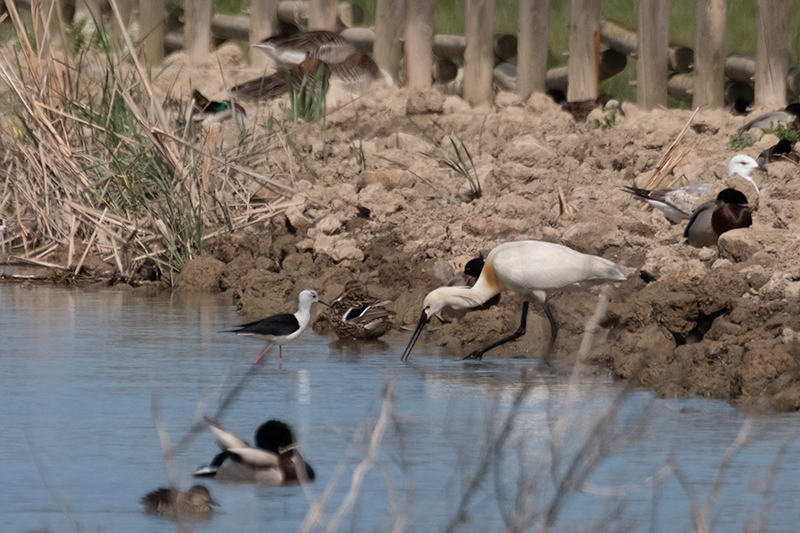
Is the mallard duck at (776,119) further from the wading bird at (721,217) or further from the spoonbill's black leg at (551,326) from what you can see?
the spoonbill's black leg at (551,326)

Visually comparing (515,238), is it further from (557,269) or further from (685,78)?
(685,78)

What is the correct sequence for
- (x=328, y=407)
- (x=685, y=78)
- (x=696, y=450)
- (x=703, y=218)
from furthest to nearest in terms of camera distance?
(x=685, y=78) → (x=703, y=218) → (x=328, y=407) → (x=696, y=450)

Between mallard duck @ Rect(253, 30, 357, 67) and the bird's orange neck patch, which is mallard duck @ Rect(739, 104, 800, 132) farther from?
the bird's orange neck patch

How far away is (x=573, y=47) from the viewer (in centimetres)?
1546

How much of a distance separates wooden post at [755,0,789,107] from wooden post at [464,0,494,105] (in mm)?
3316

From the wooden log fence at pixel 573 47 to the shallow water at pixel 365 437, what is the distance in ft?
13.9

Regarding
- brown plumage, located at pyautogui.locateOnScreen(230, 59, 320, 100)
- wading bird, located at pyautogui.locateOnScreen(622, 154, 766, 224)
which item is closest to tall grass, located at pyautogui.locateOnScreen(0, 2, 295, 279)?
wading bird, located at pyautogui.locateOnScreen(622, 154, 766, 224)

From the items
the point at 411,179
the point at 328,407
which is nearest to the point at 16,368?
the point at 328,407

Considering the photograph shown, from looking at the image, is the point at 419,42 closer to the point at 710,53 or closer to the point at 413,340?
the point at 710,53

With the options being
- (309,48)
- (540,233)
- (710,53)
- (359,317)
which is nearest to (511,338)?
(359,317)

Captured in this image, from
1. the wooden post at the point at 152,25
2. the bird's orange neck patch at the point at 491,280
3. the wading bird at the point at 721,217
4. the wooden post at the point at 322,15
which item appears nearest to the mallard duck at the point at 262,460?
the bird's orange neck patch at the point at 491,280

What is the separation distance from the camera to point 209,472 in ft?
17.4

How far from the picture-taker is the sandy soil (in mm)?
7395

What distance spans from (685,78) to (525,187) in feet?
22.8
